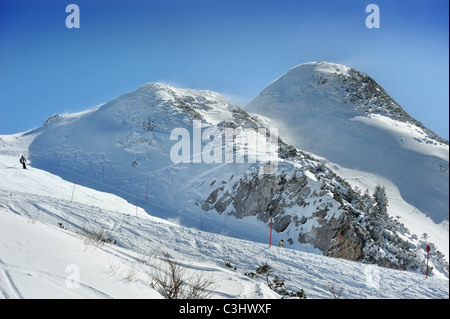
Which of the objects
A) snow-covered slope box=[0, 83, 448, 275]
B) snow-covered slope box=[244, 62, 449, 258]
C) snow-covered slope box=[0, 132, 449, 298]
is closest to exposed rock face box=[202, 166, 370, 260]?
snow-covered slope box=[0, 83, 448, 275]

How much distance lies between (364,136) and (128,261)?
48135mm

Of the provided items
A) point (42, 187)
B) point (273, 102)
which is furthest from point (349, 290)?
point (273, 102)

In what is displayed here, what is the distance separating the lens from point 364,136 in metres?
47.8

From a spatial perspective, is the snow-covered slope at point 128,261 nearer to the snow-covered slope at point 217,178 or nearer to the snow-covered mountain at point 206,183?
the snow-covered mountain at point 206,183

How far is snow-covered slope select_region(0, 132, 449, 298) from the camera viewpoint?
4629 millimetres

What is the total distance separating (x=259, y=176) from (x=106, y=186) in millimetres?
12620

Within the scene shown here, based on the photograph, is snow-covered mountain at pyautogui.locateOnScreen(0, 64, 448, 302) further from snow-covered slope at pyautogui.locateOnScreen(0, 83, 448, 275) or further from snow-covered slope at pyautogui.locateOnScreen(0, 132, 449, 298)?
snow-covered slope at pyautogui.locateOnScreen(0, 132, 449, 298)

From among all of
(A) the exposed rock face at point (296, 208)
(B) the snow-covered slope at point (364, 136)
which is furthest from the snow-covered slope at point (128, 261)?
(B) the snow-covered slope at point (364, 136)

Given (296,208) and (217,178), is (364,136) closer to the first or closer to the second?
(217,178)

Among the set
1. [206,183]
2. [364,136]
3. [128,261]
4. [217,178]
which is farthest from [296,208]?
[364,136]

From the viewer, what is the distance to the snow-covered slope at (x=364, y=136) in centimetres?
3347

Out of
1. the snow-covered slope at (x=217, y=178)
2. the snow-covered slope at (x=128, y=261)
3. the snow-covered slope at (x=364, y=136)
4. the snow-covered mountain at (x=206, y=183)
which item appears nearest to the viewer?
the snow-covered slope at (x=128, y=261)

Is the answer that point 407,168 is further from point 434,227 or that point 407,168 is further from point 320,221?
point 320,221

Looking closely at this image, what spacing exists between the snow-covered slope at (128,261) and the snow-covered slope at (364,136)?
71.0 ft
